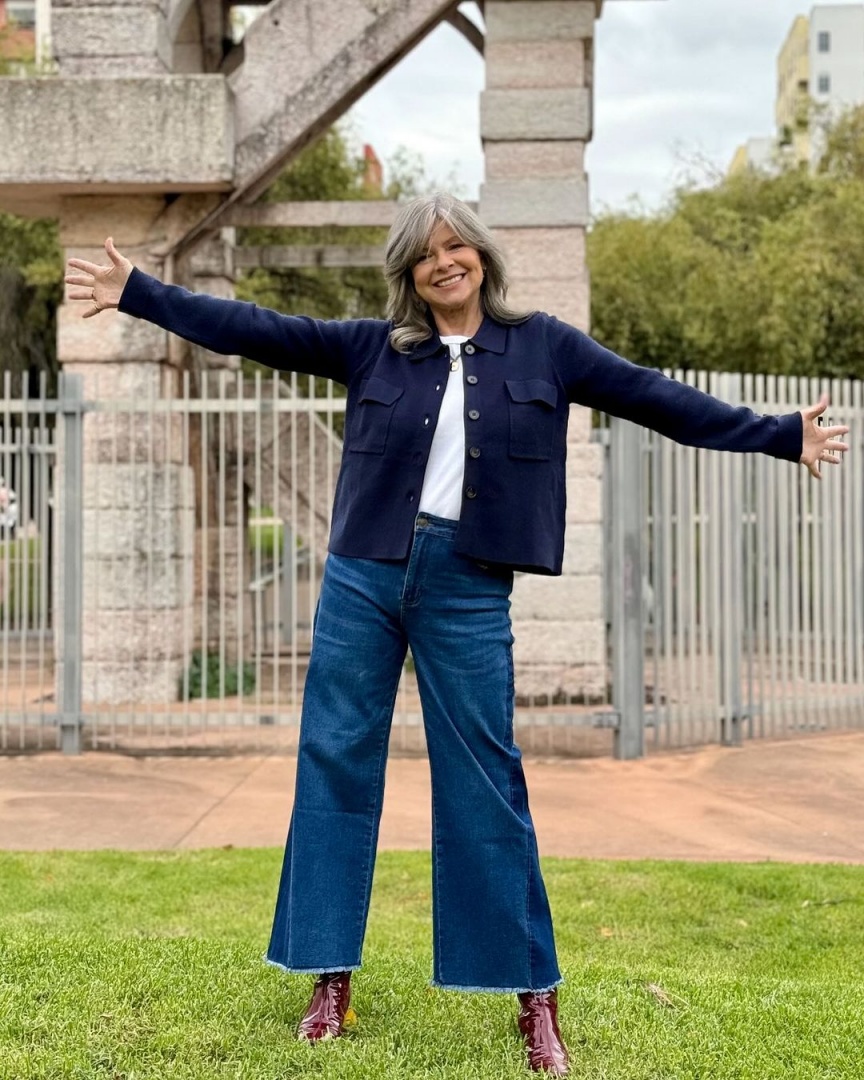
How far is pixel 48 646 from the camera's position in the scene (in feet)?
43.1

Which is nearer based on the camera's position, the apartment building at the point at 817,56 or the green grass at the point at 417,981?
the green grass at the point at 417,981

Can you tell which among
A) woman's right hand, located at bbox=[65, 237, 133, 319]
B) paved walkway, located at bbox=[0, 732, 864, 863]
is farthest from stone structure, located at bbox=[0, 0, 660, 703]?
woman's right hand, located at bbox=[65, 237, 133, 319]

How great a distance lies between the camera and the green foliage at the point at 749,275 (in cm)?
1977

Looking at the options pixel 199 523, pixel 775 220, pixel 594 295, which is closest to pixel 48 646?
pixel 199 523

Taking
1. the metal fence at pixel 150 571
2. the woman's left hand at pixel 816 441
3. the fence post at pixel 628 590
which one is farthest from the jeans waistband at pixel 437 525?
the fence post at pixel 628 590

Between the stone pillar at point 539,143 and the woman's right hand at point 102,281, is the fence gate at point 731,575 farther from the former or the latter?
the woman's right hand at point 102,281

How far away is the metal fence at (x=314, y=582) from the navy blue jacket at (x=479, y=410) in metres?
4.69

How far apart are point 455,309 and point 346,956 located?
1579 millimetres

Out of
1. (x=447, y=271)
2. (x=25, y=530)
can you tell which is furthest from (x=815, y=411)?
(x=25, y=530)

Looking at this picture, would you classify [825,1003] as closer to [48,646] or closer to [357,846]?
Answer: [357,846]

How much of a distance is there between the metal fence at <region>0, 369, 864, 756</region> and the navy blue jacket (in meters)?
4.69

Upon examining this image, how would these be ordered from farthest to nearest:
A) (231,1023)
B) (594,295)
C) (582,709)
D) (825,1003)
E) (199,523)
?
(594,295) < (199,523) < (582,709) < (825,1003) < (231,1023)

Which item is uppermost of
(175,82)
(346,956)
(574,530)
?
(175,82)

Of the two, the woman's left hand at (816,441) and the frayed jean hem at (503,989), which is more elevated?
the woman's left hand at (816,441)
